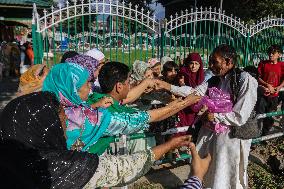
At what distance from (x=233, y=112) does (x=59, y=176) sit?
1.73m

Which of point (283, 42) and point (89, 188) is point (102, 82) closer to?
point (89, 188)

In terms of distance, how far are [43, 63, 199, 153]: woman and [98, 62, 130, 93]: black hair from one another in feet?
1.44

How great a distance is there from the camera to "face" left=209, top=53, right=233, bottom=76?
2.90 metres

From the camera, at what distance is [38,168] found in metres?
1.58

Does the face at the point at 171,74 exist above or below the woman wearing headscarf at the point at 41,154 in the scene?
above

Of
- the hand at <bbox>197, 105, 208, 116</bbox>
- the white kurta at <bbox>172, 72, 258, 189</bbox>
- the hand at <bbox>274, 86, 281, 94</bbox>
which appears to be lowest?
the white kurta at <bbox>172, 72, 258, 189</bbox>

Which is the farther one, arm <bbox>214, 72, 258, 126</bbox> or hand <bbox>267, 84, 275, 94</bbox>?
hand <bbox>267, 84, 275, 94</bbox>

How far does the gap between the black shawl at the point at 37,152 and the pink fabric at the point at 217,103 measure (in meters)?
1.47

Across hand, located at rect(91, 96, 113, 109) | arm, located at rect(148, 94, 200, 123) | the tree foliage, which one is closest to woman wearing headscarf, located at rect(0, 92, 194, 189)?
hand, located at rect(91, 96, 113, 109)

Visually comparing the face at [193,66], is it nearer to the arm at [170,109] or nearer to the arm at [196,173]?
the arm at [170,109]

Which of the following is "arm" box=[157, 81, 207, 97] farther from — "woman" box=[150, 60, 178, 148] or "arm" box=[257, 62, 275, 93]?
"arm" box=[257, 62, 275, 93]

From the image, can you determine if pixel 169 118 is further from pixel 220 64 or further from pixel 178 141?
pixel 178 141

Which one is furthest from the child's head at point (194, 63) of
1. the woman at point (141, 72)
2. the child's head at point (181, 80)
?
the woman at point (141, 72)

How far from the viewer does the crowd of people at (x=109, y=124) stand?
5.31 ft
